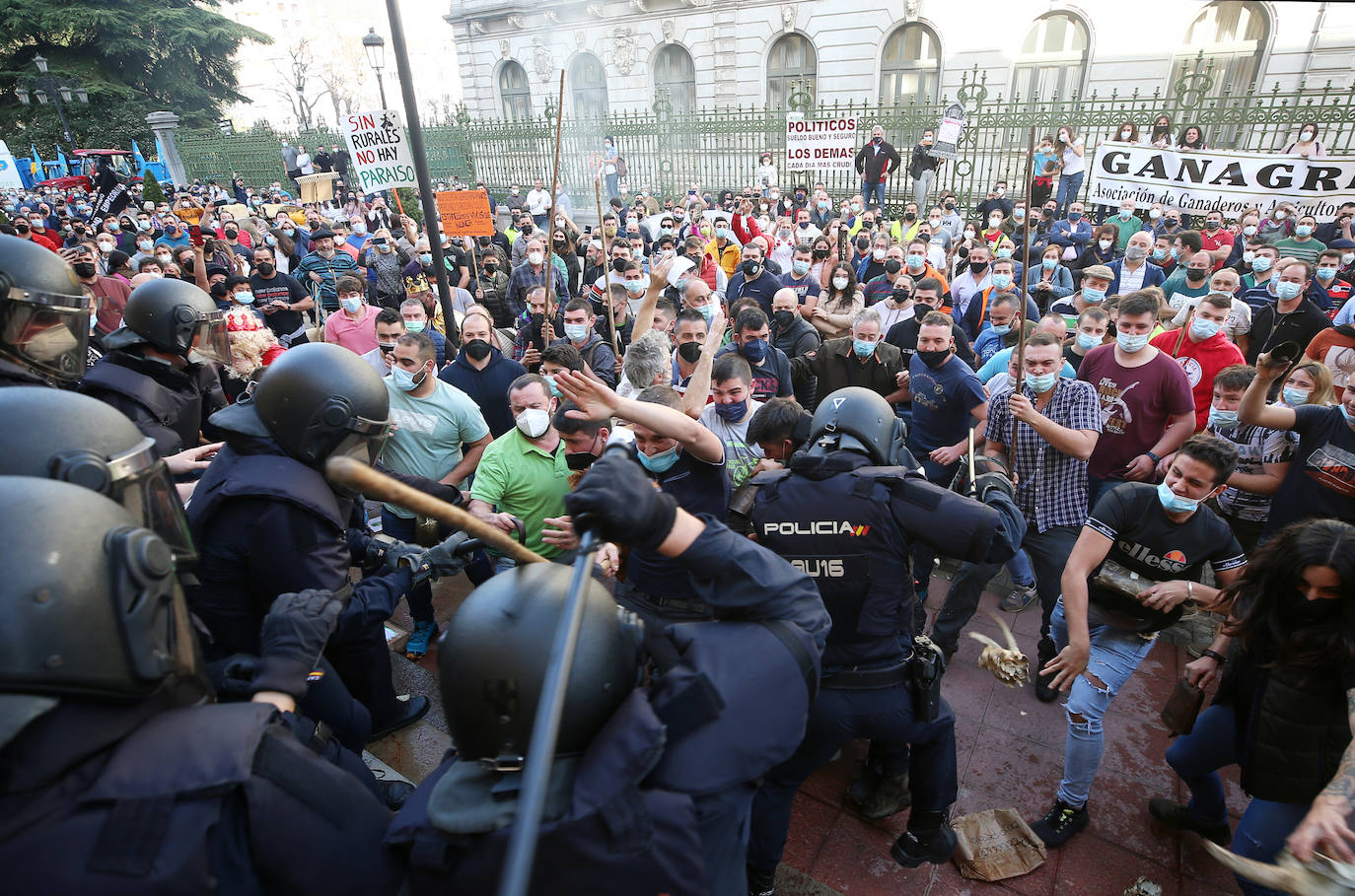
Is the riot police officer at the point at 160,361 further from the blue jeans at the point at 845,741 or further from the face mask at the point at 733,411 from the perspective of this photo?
the blue jeans at the point at 845,741

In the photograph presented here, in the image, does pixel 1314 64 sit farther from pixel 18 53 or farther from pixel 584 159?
pixel 18 53

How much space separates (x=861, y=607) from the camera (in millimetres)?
2654

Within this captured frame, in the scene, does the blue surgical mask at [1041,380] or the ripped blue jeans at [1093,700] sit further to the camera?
the blue surgical mask at [1041,380]

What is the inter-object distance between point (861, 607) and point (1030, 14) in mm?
24161

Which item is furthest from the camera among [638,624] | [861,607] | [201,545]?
[861,607]

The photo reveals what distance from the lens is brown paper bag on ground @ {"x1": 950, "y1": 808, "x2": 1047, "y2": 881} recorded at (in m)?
2.87

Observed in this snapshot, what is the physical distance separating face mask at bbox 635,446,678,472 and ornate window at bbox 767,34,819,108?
A: 946 inches

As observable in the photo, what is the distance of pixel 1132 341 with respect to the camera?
4.44 meters

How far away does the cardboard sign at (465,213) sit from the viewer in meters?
8.56

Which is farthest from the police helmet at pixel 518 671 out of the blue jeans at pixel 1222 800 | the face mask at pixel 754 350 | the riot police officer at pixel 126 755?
the face mask at pixel 754 350

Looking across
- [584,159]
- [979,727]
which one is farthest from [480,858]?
[584,159]

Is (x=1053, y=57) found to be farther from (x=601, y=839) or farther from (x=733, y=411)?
(x=601, y=839)

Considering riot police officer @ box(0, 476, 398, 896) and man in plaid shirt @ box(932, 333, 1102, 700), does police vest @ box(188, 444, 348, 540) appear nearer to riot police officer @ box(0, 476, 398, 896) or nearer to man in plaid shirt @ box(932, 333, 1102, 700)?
riot police officer @ box(0, 476, 398, 896)

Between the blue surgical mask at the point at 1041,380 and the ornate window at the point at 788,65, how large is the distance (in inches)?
896
